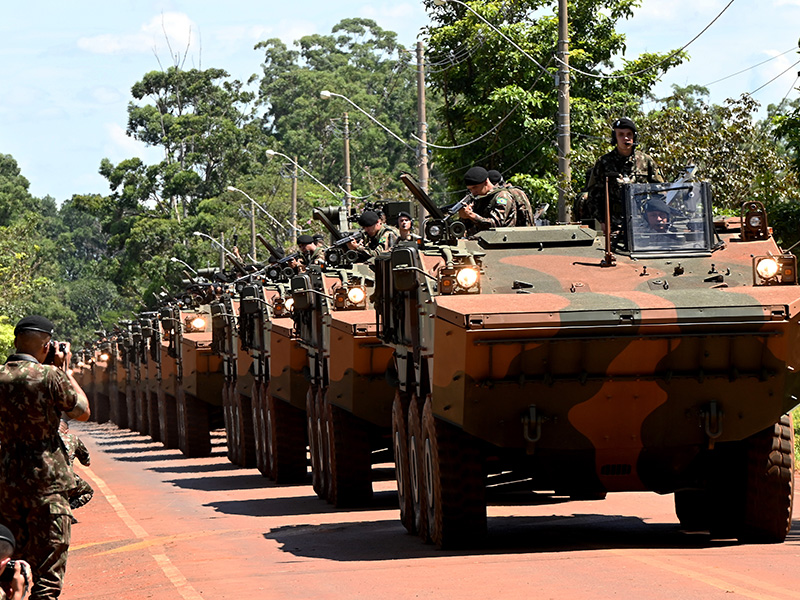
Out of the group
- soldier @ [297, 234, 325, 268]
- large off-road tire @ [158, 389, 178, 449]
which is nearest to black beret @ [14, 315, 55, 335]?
soldier @ [297, 234, 325, 268]

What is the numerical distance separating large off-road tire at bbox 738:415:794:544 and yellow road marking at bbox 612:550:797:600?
3.37ft

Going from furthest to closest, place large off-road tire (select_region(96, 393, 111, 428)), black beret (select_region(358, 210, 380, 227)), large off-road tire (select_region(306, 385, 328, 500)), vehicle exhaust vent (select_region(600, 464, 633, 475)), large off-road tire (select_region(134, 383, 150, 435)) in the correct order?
large off-road tire (select_region(96, 393, 111, 428))
large off-road tire (select_region(134, 383, 150, 435))
black beret (select_region(358, 210, 380, 227))
large off-road tire (select_region(306, 385, 328, 500))
vehicle exhaust vent (select_region(600, 464, 633, 475))

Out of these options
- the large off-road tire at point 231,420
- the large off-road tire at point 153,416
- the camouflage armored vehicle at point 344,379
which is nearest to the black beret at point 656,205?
the camouflage armored vehicle at point 344,379

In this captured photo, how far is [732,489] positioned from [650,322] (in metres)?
2.00

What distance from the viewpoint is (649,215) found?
1320cm

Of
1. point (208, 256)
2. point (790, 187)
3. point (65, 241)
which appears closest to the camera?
point (790, 187)

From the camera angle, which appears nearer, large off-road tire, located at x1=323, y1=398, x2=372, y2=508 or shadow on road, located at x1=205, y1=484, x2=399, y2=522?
large off-road tire, located at x1=323, y1=398, x2=372, y2=508

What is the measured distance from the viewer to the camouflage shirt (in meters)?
8.91

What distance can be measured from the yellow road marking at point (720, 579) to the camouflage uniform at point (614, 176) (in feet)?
12.3

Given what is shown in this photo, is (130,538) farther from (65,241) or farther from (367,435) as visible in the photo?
(65,241)

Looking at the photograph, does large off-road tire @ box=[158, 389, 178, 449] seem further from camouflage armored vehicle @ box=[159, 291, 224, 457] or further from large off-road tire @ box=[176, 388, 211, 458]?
large off-road tire @ box=[176, 388, 211, 458]

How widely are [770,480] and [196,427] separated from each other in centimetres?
1895

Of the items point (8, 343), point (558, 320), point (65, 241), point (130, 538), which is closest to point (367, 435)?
point (130, 538)

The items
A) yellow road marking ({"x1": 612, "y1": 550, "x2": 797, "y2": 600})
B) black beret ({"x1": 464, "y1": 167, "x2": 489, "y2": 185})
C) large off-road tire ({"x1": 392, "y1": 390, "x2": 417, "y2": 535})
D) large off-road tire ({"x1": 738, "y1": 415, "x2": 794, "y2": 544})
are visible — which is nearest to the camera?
yellow road marking ({"x1": 612, "y1": 550, "x2": 797, "y2": 600})
